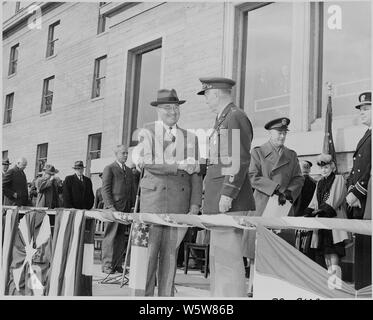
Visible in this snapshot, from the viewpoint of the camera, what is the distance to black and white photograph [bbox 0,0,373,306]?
9.02 ft

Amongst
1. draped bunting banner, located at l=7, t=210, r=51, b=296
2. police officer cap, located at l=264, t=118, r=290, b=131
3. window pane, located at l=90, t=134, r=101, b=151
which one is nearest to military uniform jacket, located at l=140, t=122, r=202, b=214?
draped bunting banner, located at l=7, t=210, r=51, b=296

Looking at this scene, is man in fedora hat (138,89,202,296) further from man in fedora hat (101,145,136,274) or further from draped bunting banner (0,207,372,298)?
man in fedora hat (101,145,136,274)

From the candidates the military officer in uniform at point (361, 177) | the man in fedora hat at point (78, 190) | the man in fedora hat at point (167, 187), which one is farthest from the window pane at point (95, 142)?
the military officer in uniform at point (361, 177)

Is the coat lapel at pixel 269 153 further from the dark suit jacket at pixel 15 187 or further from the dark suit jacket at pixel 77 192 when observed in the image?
the dark suit jacket at pixel 15 187

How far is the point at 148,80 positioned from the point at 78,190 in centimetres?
113

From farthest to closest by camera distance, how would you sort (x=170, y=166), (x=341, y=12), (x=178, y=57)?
(x=178, y=57)
(x=341, y=12)
(x=170, y=166)

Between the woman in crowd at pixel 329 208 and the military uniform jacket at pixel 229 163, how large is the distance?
35.5 inches

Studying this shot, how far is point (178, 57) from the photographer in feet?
13.8

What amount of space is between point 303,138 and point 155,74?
4.55 ft

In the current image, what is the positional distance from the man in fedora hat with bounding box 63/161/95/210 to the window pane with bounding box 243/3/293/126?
1434 mm

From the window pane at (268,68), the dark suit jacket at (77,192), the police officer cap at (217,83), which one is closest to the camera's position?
the police officer cap at (217,83)

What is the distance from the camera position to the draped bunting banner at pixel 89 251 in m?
2.44
